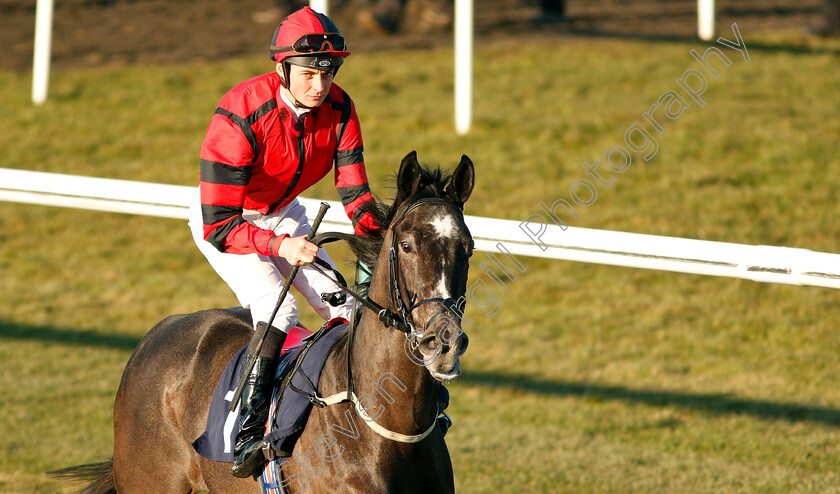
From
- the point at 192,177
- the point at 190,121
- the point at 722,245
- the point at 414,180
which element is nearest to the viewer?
the point at 414,180

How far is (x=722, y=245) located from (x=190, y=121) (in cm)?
869

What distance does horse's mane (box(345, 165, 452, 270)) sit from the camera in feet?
10.3

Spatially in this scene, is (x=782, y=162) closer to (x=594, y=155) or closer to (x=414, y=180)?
(x=594, y=155)

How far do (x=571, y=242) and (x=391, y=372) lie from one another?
1.94 m

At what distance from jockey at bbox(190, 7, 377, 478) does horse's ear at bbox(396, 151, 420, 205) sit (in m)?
0.30

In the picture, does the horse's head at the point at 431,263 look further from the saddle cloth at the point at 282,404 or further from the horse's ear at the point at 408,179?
the saddle cloth at the point at 282,404

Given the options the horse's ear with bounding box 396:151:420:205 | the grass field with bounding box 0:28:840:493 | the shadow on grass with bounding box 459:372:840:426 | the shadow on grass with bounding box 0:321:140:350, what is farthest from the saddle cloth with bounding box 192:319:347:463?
the shadow on grass with bounding box 0:321:140:350

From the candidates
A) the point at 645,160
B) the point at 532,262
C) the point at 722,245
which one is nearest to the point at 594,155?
the point at 645,160

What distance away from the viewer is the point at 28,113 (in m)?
11.9

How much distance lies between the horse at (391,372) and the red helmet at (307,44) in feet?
2.12

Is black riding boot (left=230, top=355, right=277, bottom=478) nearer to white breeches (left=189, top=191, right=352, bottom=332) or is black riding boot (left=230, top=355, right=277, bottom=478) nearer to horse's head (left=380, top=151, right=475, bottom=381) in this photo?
white breeches (left=189, top=191, right=352, bottom=332)

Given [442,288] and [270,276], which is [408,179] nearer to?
[442,288]

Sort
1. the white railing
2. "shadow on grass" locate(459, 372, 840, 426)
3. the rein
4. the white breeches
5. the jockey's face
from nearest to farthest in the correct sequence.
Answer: the rein, the jockey's face, the white breeches, the white railing, "shadow on grass" locate(459, 372, 840, 426)

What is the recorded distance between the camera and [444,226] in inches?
114
